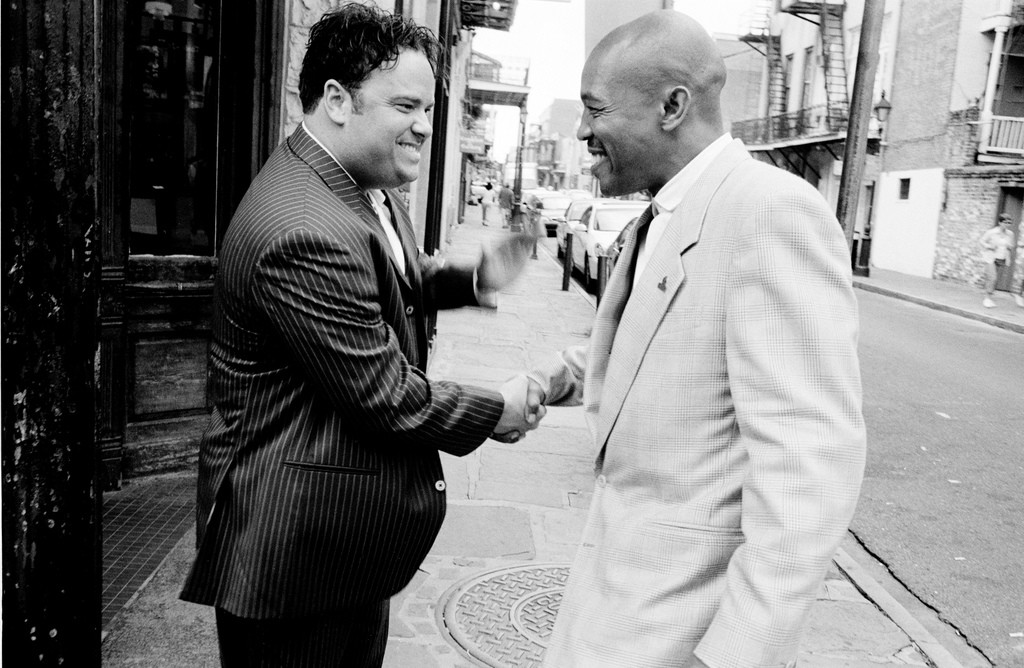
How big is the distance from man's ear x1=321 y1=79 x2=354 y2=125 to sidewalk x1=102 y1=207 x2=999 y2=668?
70 cm

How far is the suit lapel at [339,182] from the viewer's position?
2.00 m

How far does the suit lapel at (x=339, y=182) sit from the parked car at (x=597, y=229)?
1319cm

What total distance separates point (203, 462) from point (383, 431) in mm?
425

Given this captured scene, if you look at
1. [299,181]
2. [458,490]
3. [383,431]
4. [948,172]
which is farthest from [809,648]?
[948,172]

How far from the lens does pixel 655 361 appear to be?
64.1 inches

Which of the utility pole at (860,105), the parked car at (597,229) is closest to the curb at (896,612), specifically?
the utility pole at (860,105)

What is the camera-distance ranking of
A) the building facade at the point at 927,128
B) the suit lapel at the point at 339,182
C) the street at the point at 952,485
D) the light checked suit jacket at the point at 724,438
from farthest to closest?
the building facade at the point at 927,128
the street at the point at 952,485
the suit lapel at the point at 339,182
the light checked suit jacket at the point at 724,438

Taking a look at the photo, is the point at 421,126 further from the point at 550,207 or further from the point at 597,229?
the point at 550,207

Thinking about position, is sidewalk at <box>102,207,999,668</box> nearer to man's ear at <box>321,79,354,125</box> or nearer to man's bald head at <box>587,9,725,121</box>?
man's ear at <box>321,79,354,125</box>

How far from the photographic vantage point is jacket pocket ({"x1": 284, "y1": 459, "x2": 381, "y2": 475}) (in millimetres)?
1881

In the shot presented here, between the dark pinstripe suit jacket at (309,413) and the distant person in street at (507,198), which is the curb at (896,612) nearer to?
the dark pinstripe suit jacket at (309,413)

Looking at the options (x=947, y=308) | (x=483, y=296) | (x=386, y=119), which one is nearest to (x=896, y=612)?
(x=483, y=296)

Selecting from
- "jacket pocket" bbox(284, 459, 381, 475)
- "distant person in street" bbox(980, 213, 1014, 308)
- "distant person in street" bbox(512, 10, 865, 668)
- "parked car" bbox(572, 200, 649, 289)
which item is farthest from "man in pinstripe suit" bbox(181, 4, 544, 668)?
"distant person in street" bbox(980, 213, 1014, 308)

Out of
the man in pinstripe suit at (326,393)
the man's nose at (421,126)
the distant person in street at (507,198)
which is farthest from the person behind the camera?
the distant person in street at (507,198)
